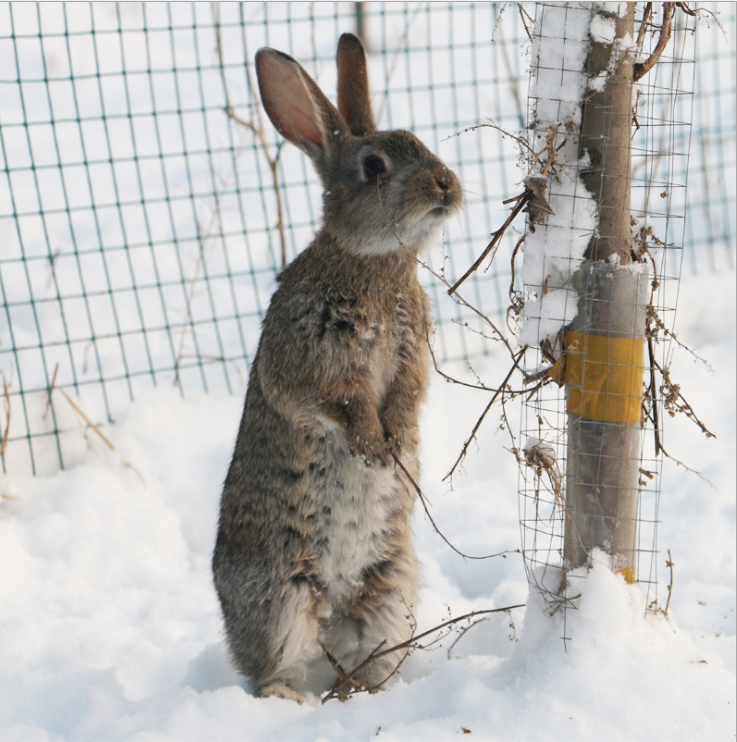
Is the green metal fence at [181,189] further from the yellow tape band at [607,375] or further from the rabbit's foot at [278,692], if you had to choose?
the yellow tape band at [607,375]

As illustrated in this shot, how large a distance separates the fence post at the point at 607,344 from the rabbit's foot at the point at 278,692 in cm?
112

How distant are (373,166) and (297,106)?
0.38 meters

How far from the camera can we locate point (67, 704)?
2.80 metres

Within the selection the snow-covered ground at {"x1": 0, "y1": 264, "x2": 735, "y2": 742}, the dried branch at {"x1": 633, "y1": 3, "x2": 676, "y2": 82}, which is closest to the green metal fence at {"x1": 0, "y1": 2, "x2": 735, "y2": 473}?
the snow-covered ground at {"x1": 0, "y1": 264, "x2": 735, "y2": 742}

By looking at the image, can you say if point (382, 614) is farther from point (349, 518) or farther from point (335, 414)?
point (335, 414)

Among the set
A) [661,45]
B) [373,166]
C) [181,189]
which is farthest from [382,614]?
[181,189]

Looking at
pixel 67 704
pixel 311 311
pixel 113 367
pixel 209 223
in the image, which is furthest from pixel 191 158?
pixel 67 704

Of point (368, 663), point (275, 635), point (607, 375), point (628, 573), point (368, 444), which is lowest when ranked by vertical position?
point (368, 663)

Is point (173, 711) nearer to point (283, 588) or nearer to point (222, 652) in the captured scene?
point (283, 588)

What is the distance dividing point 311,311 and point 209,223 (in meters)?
3.23

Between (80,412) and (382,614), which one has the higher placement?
(80,412)

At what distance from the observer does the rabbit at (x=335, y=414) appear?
2832 mm

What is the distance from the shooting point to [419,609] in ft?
11.6

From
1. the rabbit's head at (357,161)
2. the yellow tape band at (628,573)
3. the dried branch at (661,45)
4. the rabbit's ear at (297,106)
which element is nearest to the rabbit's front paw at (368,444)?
the rabbit's head at (357,161)
